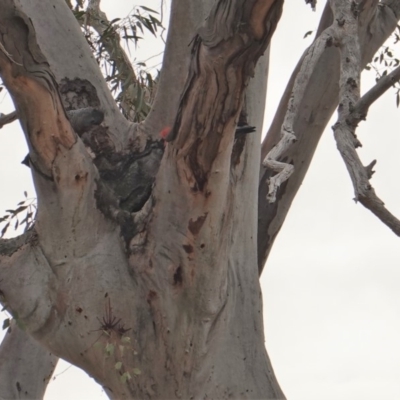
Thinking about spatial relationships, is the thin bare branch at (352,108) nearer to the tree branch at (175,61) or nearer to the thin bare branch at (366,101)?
the thin bare branch at (366,101)

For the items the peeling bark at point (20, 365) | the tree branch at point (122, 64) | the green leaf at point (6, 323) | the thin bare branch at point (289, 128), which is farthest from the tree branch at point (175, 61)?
the peeling bark at point (20, 365)

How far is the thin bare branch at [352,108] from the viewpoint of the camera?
181cm

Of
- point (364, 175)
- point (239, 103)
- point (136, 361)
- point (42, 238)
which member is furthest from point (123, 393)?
point (364, 175)

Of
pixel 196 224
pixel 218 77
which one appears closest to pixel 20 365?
pixel 196 224

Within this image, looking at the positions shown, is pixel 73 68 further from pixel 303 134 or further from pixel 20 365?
pixel 20 365

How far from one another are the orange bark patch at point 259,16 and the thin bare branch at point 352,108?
0.23m

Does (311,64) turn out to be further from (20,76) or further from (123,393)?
(123,393)

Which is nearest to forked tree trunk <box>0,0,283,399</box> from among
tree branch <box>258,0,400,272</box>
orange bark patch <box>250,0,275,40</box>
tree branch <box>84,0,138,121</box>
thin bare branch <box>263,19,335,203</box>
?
thin bare branch <box>263,19,335,203</box>

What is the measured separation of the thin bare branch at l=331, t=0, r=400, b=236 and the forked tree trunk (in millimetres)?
465

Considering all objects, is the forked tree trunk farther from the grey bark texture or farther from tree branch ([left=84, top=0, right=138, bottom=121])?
tree branch ([left=84, top=0, right=138, bottom=121])

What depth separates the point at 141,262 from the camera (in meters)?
2.64

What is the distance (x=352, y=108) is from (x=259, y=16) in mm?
322

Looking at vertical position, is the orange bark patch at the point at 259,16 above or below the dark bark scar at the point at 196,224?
above

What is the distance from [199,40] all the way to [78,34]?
1.15m
